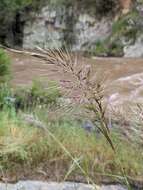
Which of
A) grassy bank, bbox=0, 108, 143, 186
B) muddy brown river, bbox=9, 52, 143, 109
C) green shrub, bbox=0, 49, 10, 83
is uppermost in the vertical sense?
green shrub, bbox=0, 49, 10, 83

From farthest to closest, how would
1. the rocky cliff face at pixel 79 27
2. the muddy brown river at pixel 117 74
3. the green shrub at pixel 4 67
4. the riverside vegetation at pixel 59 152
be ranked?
the rocky cliff face at pixel 79 27 → the muddy brown river at pixel 117 74 → the green shrub at pixel 4 67 → the riverside vegetation at pixel 59 152

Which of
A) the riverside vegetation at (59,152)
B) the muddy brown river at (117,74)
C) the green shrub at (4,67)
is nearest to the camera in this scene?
→ the riverside vegetation at (59,152)

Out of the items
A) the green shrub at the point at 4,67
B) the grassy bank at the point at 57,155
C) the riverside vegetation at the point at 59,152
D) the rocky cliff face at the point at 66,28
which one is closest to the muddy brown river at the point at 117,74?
the green shrub at the point at 4,67

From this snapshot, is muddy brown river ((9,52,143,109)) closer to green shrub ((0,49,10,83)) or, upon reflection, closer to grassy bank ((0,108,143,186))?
green shrub ((0,49,10,83))

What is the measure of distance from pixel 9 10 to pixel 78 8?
2.04m

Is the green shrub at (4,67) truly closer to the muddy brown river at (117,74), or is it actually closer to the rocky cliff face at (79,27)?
the muddy brown river at (117,74)

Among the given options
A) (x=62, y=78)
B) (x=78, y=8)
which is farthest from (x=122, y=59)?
(x=62, y=78)

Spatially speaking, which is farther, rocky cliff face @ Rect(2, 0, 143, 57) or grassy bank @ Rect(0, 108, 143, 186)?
rocky cliff face @ Rect(2, 0, 143, 57)

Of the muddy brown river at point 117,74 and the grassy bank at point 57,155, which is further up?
the grassy bank at point 57,155

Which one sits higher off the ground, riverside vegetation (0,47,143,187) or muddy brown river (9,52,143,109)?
riverside vegetation (0,47,143,187)

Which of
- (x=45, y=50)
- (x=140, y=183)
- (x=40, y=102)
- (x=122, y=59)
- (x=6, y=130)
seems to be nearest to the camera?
→ (x=45, y=50)

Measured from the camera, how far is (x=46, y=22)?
56.9 ft

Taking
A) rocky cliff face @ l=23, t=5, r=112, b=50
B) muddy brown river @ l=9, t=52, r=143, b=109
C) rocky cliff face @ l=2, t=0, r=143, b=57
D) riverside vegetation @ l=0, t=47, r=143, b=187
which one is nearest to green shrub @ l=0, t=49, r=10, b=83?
riverside vegetation @ l=0, t=47, r=143, b=187

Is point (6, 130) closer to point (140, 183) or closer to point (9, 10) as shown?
point (140, 183)
